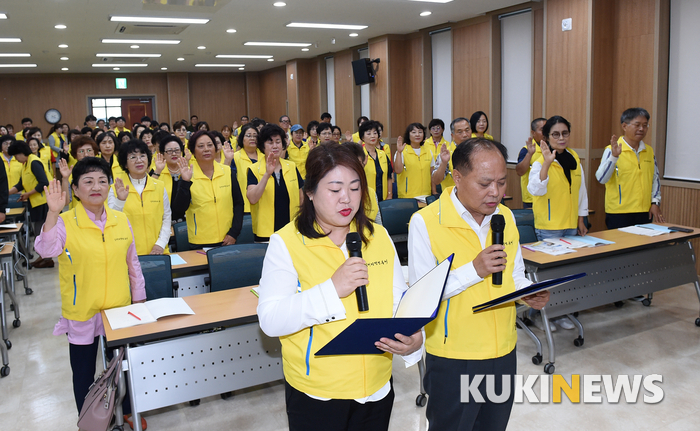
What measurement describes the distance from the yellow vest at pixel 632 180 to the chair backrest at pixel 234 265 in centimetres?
370

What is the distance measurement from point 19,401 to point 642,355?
482 centimetres

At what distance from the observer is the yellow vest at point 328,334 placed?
174 cm

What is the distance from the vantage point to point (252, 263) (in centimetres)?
400

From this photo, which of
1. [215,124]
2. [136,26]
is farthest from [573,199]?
[215,124]

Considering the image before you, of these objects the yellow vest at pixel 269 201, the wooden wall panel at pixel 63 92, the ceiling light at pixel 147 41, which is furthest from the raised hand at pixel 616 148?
the wooden wall panel at pixel 63 92

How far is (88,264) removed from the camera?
3010mm

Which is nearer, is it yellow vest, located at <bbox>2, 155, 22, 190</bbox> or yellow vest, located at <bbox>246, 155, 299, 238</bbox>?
yellow vest, located at <bbox>246, 155, 299, 238</bbox>

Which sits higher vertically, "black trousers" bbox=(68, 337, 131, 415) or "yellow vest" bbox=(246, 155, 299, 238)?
"yellow vest" bbox=(246, 155, 299, 238)

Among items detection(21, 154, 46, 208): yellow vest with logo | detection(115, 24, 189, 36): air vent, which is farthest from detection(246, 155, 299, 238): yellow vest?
detection(115, 24, 189, 36): air vent

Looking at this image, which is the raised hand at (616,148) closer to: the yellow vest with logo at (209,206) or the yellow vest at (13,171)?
the yellow vest with logo at (209,206)

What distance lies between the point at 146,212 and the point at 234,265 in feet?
3.18

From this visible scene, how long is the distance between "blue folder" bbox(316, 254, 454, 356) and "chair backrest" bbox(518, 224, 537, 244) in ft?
10.4

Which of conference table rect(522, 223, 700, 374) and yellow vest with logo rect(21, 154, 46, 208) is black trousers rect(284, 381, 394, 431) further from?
yellow vest with logo rect(21, 154, 46, 208)

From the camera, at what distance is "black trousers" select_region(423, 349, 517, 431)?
2115 mm
